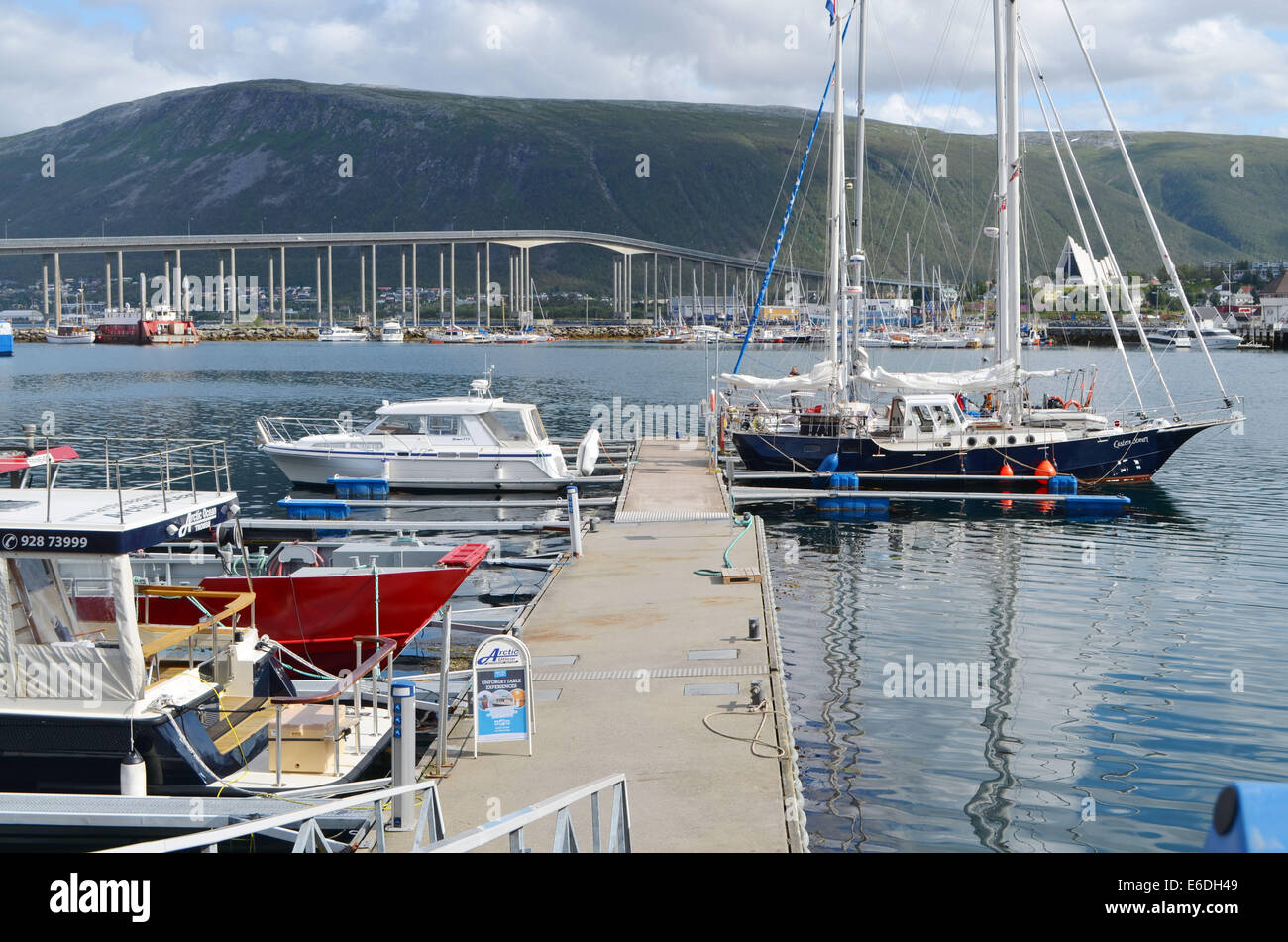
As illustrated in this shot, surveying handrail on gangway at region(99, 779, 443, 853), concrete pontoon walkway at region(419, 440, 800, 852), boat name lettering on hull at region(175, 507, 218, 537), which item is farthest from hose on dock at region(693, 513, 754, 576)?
handrail on gangway at region(99, 779, 443, 853)

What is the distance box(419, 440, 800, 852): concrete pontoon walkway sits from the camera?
10.4 metres

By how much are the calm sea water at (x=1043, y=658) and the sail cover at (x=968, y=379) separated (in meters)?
4.26

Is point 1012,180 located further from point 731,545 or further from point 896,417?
point 731,545

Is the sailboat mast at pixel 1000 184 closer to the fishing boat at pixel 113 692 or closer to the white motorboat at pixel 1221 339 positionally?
the fishing boat at pixel 113 692

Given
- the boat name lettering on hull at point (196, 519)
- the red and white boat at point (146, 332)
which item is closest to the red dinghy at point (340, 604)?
the boat name lettering on hull at point (196, 519)

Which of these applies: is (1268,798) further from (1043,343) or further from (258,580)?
(1043,343)

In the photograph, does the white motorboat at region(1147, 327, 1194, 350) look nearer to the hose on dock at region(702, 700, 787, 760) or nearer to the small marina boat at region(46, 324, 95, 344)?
the hose on dock at region(702, 700, 787, 760)

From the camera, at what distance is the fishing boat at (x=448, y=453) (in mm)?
36719

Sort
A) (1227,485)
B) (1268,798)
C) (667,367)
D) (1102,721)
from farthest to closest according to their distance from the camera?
(667,367) → (1227,485) → (1102,721) → (1268,798)

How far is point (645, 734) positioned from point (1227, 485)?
3497 cm
